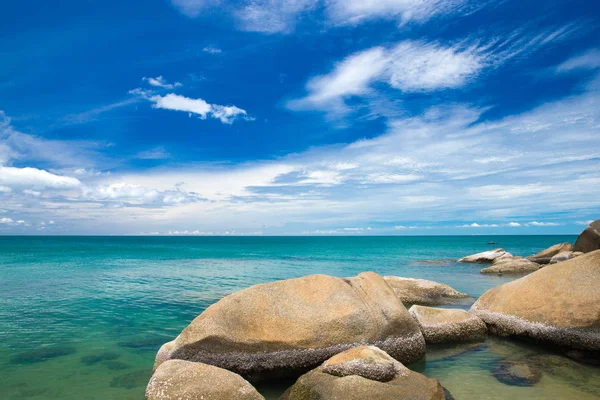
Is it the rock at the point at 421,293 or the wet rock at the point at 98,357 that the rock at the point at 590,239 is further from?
the wet rock at the point at 98,357

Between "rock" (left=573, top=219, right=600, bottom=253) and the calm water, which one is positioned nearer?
the calm water

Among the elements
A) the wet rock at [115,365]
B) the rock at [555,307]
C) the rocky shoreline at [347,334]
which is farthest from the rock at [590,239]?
the wet rock at [115,365]

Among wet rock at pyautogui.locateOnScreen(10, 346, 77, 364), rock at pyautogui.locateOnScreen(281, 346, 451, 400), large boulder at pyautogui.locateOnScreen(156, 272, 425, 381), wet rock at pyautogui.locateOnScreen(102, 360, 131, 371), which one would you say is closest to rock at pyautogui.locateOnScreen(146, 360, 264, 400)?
rock at pyautogui.locateOnScreen(281, 346, 451, 400)

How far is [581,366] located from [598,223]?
27.1 metres

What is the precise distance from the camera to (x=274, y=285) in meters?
9.60

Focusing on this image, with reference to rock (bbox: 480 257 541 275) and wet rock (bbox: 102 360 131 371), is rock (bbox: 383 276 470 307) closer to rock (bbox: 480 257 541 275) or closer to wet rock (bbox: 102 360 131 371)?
wet rock (bbox: 102 360 131 371)

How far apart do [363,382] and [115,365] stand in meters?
6.71

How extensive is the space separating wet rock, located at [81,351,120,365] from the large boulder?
264 centimetres

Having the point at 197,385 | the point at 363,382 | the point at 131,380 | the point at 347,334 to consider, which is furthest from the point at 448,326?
the point at 131,380

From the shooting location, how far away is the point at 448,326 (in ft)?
36.3

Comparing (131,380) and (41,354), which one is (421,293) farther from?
(41,354)

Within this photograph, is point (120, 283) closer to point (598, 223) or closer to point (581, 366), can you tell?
point (581, 366)

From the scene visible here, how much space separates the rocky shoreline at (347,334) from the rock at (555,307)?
2cm

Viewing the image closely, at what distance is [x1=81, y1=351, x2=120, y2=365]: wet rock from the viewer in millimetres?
9992
